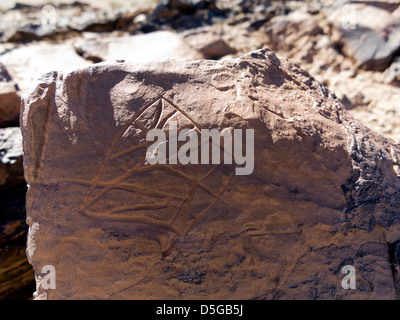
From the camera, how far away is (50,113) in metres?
1.78

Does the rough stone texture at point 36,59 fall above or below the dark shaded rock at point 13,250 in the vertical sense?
above

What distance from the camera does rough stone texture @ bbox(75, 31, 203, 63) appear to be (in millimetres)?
3865

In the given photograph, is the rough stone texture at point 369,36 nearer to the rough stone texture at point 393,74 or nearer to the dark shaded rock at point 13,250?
the rough stone texture at point 393,74

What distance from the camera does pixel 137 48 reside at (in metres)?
3.98

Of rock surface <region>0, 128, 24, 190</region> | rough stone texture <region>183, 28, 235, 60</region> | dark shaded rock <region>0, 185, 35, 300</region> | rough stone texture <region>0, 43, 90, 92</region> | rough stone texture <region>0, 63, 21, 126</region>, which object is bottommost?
dark shaded rock <region>0, 185, 35, 300</region>

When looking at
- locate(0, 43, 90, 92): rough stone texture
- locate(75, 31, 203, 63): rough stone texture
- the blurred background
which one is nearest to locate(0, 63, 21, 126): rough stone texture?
the blurred background

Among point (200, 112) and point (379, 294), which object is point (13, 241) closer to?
point (200, 112)

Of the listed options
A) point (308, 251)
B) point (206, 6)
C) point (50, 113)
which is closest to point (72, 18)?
point (206, 6)

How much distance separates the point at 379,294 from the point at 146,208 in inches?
50.1

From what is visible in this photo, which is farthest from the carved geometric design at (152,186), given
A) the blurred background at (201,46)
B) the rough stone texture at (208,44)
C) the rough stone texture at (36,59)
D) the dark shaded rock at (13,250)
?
the rough stone texture at (208,44)

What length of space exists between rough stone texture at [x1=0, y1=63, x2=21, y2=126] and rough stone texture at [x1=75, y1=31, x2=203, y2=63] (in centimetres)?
104

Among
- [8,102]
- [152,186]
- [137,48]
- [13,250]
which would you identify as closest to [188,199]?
[152,186]

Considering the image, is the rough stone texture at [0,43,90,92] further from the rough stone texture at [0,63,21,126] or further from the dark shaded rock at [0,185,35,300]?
the dark shaded rock at [0,185,35,300]

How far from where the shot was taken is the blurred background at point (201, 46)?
290cm
